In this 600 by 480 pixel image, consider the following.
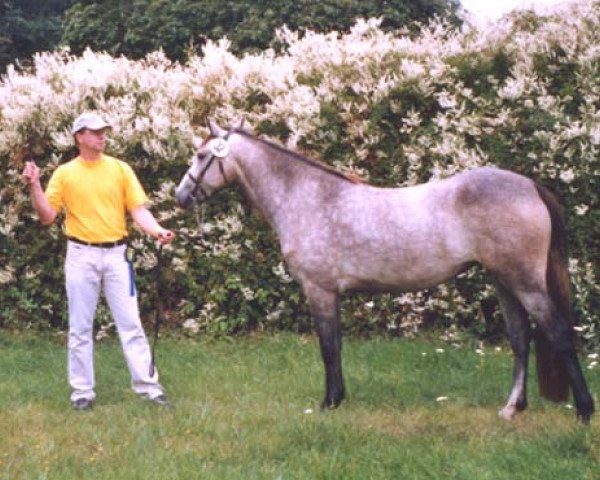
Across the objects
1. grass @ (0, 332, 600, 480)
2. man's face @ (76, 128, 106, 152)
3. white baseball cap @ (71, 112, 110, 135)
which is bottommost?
grass @ (0, 332, 600, 480)

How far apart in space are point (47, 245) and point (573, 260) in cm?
522

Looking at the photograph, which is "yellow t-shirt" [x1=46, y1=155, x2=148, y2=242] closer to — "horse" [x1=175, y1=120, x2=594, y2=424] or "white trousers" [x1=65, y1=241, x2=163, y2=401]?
"white trousers" [x1=65, y1=241, x2=163, y2=401]

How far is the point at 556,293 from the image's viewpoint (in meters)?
5.85

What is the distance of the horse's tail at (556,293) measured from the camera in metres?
5.84

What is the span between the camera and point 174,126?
351 inches

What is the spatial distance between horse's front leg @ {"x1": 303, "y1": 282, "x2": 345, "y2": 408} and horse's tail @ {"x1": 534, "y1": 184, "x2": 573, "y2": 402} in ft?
4.43

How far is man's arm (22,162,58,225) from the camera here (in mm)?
6276

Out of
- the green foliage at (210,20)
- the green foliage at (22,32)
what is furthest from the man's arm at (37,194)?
the green foliage at (22,32)

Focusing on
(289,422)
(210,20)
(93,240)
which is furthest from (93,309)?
(210,20)

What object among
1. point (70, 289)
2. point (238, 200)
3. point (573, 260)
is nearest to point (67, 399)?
point (70, 289)

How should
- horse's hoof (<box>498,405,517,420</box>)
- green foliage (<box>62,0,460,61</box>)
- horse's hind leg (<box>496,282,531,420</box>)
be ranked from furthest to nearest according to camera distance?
green foliage (<box>62,0,460,61</box>)
horse's hind leg (<box>496,282,531,420</box>)
horse's hoof (<box>498,405,517,420</box>)

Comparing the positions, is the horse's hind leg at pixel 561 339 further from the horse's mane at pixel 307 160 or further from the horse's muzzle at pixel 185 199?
the horse's muzzle at pixel 185 199

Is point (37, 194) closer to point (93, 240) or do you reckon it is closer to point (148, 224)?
point (93, 240)

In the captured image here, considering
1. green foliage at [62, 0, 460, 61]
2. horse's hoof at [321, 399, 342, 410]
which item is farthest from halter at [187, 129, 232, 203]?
green foliage at [62, 0, 460, 61]
